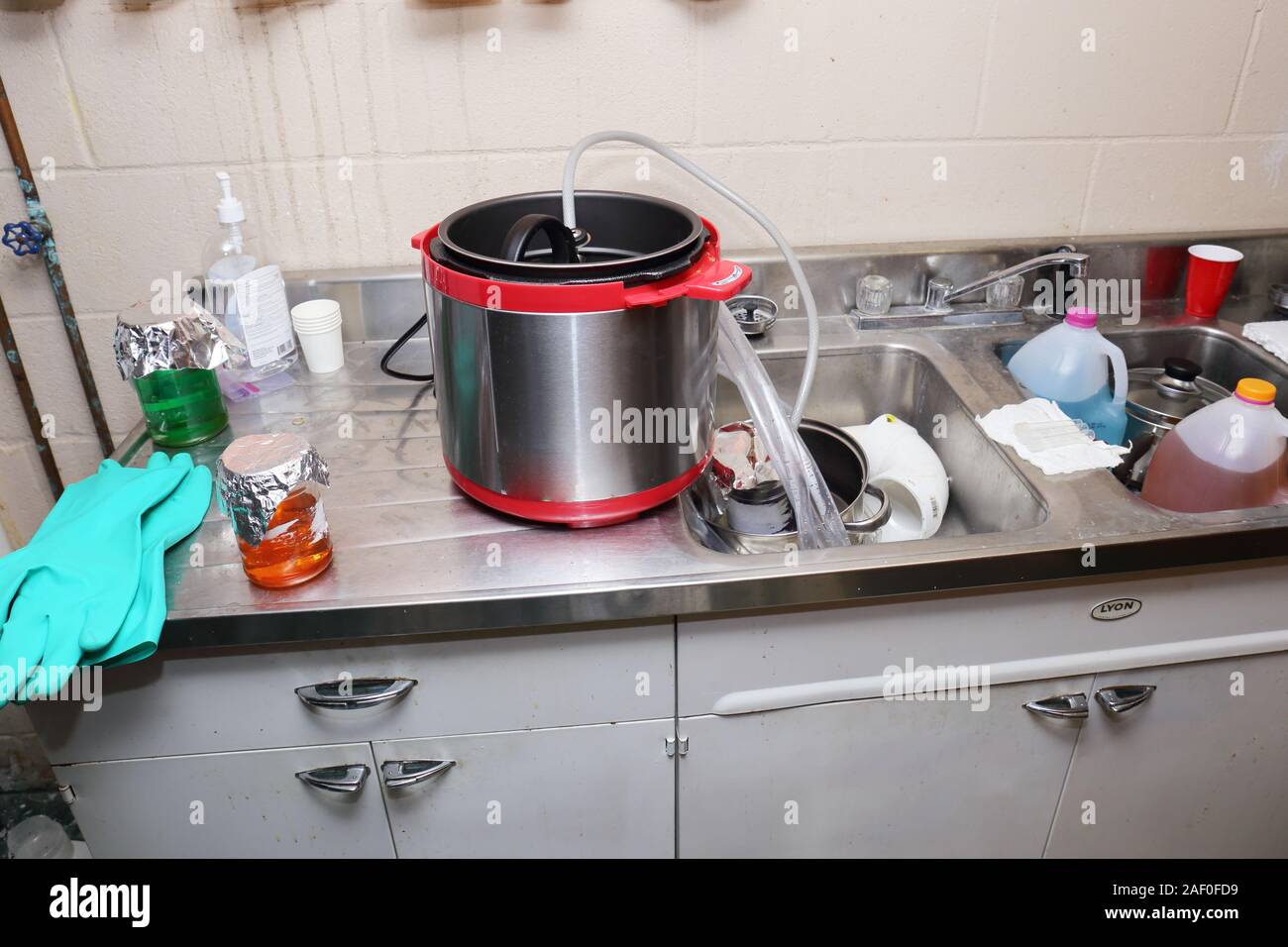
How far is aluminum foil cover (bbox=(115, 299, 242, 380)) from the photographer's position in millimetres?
1018

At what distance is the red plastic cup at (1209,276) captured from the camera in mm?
1382

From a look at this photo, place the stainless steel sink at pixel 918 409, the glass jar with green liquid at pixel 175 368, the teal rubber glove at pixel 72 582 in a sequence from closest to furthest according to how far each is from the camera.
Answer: the teal rubber glove at pixel 72 582
the glass jar with green liquid at pixel 175 368
the stainless steel sink at pixel 918 409

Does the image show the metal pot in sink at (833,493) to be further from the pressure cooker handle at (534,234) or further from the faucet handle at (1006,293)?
the faucet handle at (1006,293)

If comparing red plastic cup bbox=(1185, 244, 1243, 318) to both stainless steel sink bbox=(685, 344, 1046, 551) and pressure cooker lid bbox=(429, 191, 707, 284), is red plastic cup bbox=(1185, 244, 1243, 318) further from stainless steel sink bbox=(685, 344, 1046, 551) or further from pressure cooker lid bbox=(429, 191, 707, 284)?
pressure cooker lid bbox=(429, 191, 707, 284)

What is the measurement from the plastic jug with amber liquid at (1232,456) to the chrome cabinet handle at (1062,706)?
28 cm

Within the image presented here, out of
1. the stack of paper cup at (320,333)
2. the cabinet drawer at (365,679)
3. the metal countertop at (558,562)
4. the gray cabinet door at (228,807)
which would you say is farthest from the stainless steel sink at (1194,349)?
the gray cabinet door at (228,807)

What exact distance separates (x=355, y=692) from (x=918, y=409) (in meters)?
0.89

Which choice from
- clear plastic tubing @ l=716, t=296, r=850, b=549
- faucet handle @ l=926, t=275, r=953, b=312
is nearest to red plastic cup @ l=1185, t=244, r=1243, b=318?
faucet handle @ l=926, t=275, r=953, b=312

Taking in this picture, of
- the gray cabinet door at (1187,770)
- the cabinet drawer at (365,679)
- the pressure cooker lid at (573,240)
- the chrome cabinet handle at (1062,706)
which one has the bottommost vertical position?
the gray cabinet door at (1187,770)

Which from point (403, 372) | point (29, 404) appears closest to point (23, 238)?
point (29, 404)

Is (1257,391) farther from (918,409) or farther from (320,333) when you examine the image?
(320,333)

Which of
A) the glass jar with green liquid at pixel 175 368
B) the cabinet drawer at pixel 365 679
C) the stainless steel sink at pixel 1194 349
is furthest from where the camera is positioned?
the stainless steel sink at pixel 1194 349

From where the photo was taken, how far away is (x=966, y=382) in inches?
49.2
